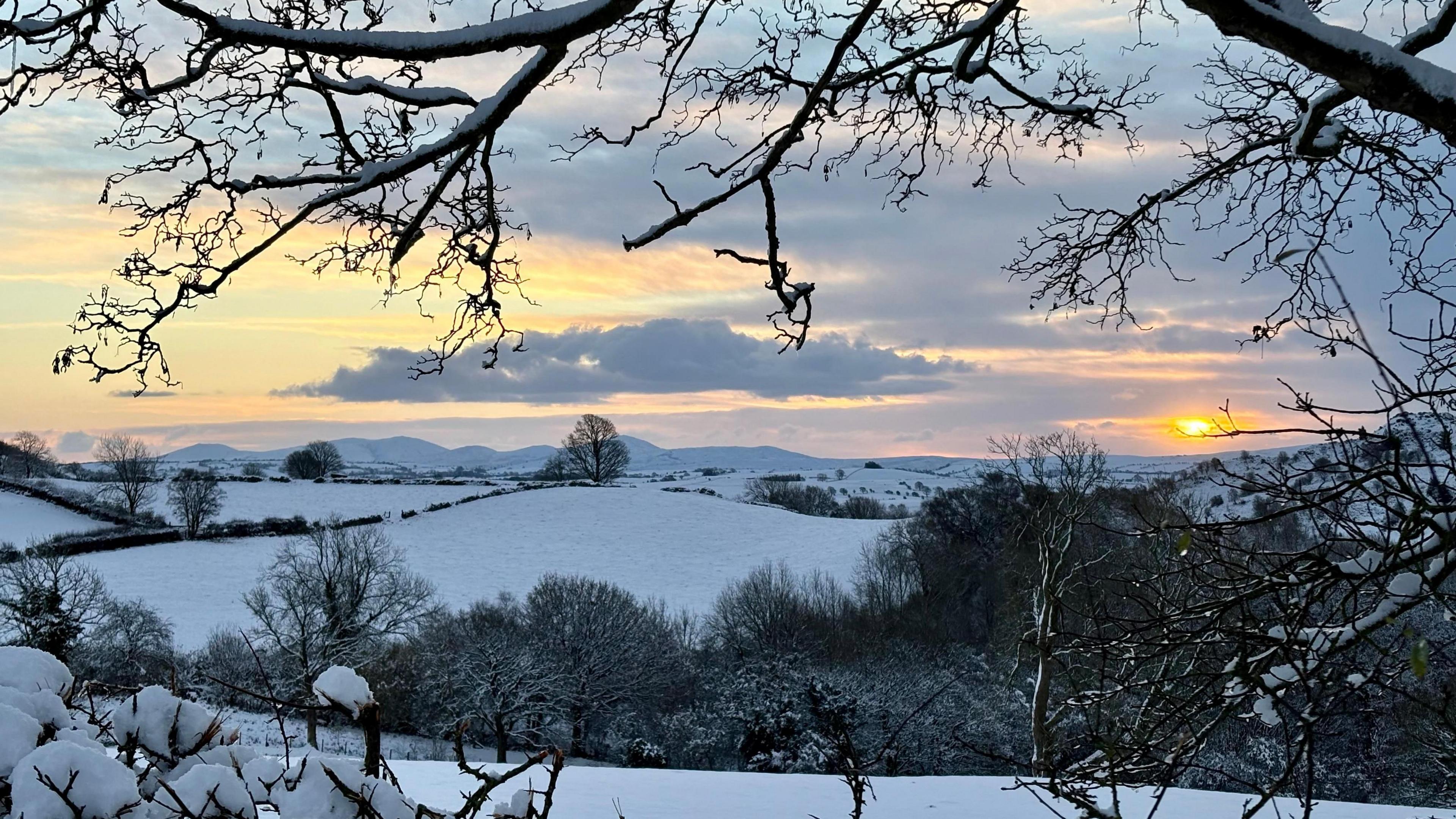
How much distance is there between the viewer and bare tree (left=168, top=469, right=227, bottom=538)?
48750mm

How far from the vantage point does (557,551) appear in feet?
156

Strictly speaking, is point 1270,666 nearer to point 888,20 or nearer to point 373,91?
point 888,20

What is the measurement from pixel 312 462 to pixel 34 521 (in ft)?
98.2

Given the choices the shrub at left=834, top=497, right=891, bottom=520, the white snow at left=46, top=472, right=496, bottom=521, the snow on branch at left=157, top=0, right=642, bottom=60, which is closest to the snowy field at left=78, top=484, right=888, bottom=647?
the white snow at left=46, top=472, right=496, bottom=521

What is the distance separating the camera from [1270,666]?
11.9 ft

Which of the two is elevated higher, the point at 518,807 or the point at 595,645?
the point at 518,807

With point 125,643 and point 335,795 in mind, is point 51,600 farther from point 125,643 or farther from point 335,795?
point 335,795

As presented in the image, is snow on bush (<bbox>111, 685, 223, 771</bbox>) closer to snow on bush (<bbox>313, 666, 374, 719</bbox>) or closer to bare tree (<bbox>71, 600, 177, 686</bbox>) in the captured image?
snow on bush (<bbox>313, 666, 374, 719</bbox>)

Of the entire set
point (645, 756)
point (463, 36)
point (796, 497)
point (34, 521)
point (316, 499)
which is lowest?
point (645, 756)

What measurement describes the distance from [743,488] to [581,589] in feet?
135

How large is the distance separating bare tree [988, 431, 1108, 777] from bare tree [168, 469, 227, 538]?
132 ft

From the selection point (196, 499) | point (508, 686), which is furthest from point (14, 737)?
point (196, 499)

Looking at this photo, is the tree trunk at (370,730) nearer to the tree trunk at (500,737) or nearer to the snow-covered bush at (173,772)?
the snow-covered bush at (173,772)

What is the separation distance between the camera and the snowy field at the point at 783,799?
776cm
